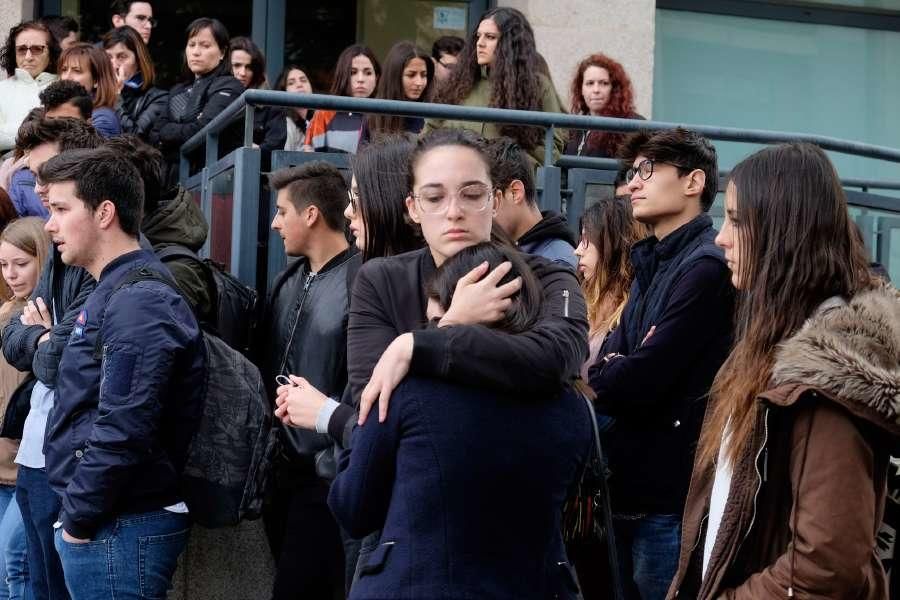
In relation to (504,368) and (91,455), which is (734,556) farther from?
(91,455)

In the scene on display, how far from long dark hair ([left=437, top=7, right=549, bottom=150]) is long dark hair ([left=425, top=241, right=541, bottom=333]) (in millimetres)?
3605

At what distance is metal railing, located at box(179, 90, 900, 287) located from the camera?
573 cm

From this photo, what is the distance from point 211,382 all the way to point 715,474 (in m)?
2.22

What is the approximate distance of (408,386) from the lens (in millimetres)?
3000

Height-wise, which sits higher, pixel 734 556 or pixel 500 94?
pixel 500 94

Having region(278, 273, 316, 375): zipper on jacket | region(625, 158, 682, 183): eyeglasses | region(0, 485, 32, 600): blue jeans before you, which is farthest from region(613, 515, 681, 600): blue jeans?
region(0, 485, 32, 600): blue jeans

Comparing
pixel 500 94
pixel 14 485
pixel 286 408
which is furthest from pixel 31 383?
pixel 500 94

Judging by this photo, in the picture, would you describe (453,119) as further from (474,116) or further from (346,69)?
(346,69)

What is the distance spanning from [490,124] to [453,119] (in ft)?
1.65

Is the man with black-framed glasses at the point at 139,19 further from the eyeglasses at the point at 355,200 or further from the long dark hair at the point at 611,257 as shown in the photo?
the eyeglasses at the point at 355,200

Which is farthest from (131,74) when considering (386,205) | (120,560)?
(120,560)

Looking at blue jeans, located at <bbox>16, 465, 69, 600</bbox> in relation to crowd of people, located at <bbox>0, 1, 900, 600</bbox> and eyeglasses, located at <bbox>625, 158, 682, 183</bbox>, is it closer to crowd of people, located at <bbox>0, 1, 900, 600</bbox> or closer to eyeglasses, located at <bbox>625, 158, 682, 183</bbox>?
crowd of people, located at <bbox>0, 1, 900, 600</bbox>

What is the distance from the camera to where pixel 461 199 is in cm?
363

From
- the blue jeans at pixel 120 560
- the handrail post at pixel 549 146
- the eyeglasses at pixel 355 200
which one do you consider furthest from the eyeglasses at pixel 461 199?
the handrail post at pixel 549 146
